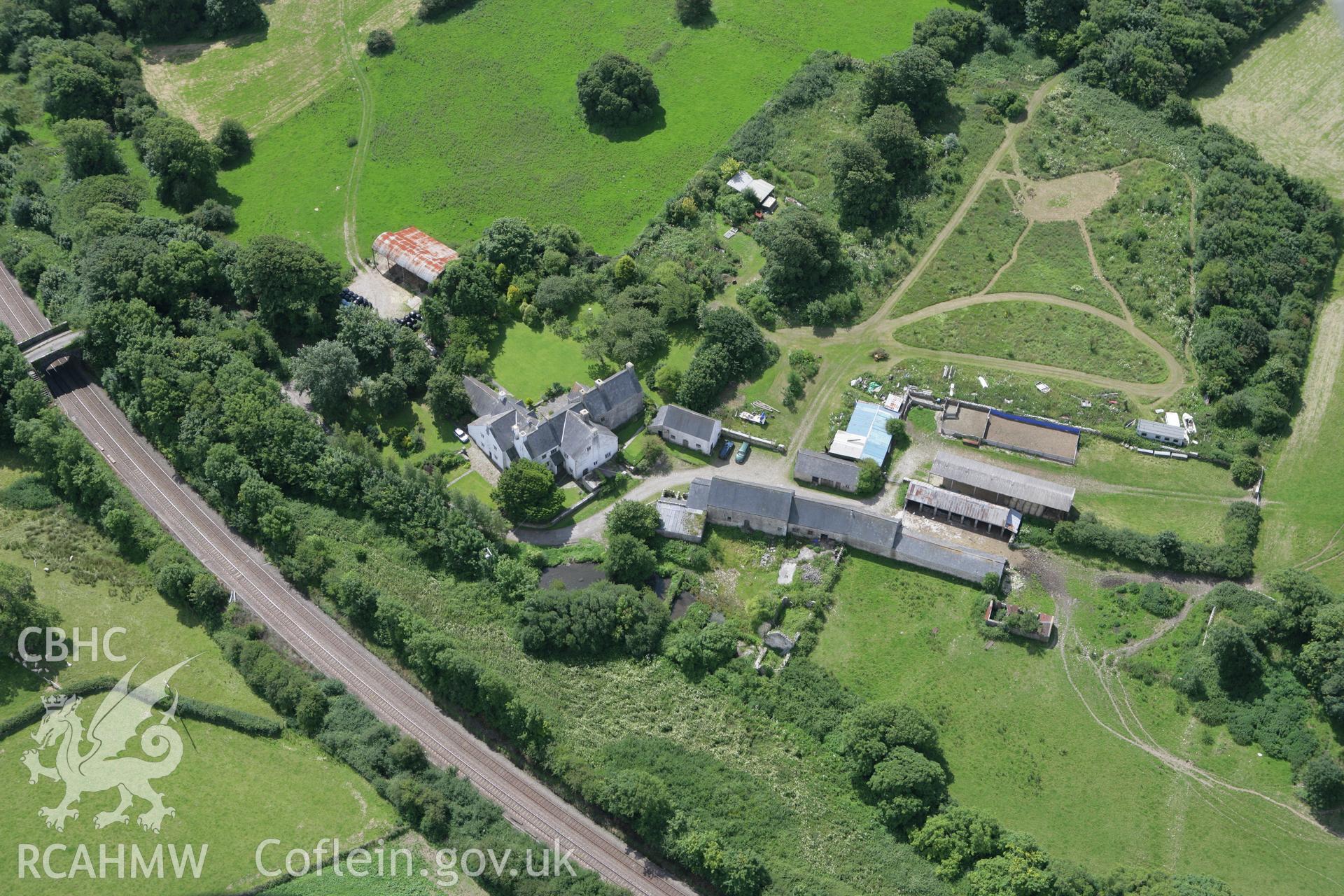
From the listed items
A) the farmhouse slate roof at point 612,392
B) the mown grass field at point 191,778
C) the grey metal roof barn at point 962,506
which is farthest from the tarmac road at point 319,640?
the grey metal roof barn at point 962,506

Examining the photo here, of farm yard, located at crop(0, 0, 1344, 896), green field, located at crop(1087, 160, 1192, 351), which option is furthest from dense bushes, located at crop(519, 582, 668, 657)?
green field, located at crop(1087, 160, 1192, 351)

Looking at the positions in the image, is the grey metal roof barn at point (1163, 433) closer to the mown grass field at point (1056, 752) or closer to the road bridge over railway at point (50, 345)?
the mown grass field at point (1056, 752)

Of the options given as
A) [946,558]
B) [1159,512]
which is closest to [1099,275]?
[1159,512]

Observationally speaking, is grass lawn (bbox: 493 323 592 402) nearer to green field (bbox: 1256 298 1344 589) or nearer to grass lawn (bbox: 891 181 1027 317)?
grass lawn (bbox: 891 181 1027 317)

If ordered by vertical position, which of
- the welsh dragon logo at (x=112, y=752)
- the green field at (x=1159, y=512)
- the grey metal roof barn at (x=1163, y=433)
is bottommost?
the welsh dragon logo at (x=112, y=752)

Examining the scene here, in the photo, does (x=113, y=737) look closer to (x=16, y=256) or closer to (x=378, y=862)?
(x=378, y=862)

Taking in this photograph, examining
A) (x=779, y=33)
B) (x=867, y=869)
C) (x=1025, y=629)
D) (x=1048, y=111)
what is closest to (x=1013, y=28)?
(x=1048, y=111)
